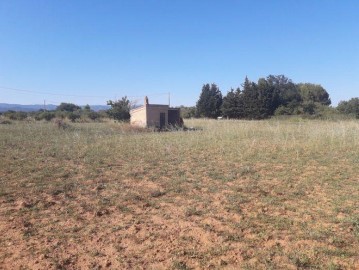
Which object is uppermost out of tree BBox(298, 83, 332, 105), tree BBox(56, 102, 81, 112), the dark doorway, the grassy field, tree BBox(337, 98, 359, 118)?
tree BBox(298, 83, 332, 105)

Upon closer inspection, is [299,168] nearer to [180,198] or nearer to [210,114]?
[180,198]

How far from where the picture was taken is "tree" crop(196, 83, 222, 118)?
47.8 meters

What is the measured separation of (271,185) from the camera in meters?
5.46

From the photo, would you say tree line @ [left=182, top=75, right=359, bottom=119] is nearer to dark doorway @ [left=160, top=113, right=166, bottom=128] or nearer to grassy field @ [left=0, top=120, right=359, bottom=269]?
dark doorway @ [left=160, top=113, right=166, bottom=128]

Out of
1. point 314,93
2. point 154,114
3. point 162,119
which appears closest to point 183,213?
point 154,114

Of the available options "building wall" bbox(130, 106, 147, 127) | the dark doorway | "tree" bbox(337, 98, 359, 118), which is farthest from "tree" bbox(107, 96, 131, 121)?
"tree" bbox(337, 98, 359, 118)

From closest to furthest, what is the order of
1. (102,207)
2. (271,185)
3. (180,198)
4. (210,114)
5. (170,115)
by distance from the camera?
(102,207) → (180,198) → (271,185) → (170,115) → (210,114)

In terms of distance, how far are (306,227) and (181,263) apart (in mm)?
1562

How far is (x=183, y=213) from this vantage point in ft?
13.9

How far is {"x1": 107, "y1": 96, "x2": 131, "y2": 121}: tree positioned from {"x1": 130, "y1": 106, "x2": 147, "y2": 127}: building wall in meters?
7.53

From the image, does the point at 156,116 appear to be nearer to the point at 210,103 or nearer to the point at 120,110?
the point at 120,110

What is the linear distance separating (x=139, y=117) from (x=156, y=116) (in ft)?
5.44

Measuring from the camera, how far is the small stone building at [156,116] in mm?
22859

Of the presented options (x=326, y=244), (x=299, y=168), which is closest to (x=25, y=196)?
(x=326, y=244)
